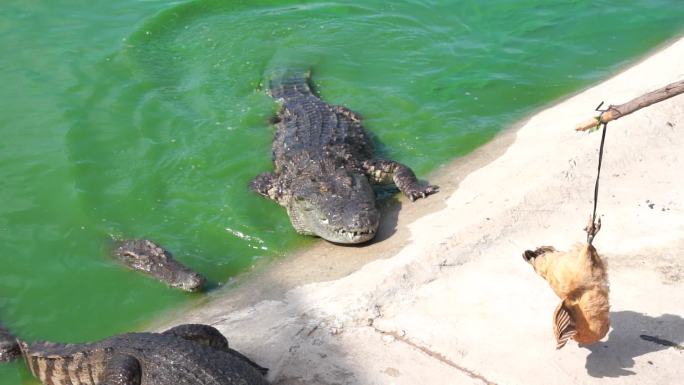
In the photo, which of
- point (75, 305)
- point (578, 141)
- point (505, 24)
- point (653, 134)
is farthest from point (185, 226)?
point (505, 24)

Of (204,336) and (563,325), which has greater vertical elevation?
(563,325)

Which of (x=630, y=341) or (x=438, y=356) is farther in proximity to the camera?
(x=438, y=356)

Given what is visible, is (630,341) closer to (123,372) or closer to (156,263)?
(123,372)

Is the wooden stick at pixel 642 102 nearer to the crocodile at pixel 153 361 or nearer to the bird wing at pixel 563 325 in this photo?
the bird wing at pixel 563 325

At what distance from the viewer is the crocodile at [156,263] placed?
5.96m

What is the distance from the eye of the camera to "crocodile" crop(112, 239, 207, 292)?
5.96 metres

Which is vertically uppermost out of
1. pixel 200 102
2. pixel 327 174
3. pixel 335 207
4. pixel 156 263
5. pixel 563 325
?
pixel 200 102

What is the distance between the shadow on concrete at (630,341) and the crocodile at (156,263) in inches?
126

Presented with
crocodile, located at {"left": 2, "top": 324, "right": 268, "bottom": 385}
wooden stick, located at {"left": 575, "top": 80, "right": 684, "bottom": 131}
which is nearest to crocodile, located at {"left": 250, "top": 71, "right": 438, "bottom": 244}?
crocodile, located at {"left": 2, "top": 324, "right": 268, "bottom": 385}

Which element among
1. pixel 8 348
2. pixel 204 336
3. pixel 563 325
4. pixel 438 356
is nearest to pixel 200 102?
pixel 8 348

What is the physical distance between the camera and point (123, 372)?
13.9 feet

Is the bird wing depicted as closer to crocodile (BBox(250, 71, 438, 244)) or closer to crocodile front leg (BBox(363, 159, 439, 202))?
crocodile (BBox(250, 71, 438, 244))

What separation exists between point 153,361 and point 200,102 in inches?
205

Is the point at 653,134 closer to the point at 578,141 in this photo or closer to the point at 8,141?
the point at 578,141
